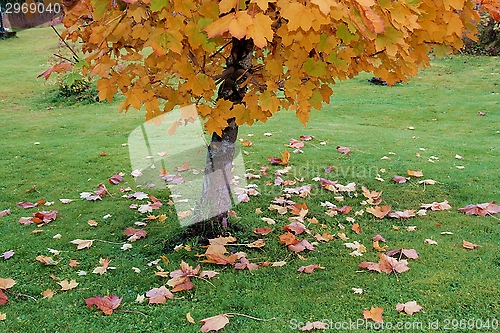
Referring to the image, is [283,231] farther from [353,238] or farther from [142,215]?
[142,215]

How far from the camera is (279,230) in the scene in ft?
11.7

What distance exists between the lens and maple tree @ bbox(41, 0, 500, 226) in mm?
1713

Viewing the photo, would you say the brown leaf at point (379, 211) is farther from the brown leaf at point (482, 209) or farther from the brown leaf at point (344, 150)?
the brown leaf at point (344, 150)

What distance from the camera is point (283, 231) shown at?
11.6ft

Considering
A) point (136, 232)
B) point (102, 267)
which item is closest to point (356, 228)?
point (136, 232)

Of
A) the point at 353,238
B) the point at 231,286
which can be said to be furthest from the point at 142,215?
the point at 353,238

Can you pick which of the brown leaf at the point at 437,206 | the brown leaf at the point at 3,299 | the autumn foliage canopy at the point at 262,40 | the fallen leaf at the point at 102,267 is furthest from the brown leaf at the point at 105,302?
the brown leaf at the point at 437,206

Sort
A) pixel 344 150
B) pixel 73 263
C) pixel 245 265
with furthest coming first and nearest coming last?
pixel 344 150, pixel 73 263, pixel 245 265

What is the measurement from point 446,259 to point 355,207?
114 cm

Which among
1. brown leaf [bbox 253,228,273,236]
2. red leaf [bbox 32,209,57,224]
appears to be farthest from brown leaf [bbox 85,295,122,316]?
red leaf [bbox 32,209,57,224]

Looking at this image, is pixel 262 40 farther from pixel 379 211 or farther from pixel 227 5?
pixel 379 211

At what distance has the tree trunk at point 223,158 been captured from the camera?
9.50 feet

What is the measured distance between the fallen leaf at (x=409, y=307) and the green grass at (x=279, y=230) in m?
0.04

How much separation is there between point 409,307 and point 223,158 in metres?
1.52
